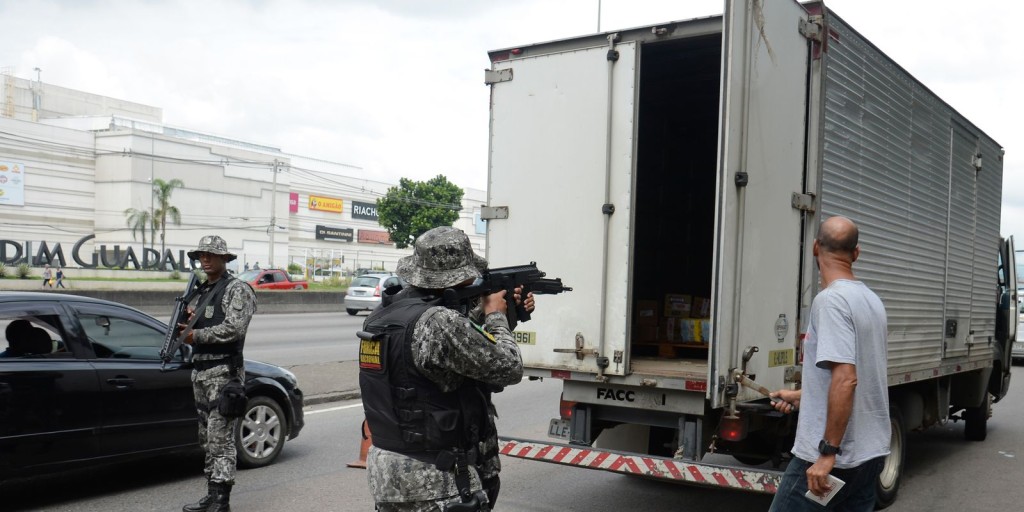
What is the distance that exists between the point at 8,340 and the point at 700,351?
5214mm

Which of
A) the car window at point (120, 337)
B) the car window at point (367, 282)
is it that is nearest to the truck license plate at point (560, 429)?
the car window at point (120, 337)

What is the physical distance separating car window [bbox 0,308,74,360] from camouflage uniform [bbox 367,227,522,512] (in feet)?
12.1

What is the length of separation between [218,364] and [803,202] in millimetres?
3953

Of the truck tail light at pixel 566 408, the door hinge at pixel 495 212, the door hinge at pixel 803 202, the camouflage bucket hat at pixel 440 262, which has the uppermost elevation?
the door hinge at pixel 803 202

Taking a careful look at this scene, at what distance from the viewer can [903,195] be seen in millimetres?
6777

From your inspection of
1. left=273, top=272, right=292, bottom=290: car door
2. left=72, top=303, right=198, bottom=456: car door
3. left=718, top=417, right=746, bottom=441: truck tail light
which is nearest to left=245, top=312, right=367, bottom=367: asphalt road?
left=273, top=272, right=292, bottom=290: car door

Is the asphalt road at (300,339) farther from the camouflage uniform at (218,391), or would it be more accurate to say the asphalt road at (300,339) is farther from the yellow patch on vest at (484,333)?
the yellow patch on vest at (484,333)

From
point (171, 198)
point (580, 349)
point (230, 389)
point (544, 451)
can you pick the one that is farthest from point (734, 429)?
point (171, 198)

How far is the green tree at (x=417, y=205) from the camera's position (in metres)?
65.2

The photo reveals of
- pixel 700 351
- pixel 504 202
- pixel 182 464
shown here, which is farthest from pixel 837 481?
pixel 182 464

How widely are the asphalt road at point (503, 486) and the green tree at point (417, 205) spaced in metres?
56.1

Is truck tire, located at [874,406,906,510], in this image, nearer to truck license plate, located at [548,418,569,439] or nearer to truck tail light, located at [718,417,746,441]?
truck tail light, located at [718,417,746,441]

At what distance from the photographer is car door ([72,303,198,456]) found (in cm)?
611

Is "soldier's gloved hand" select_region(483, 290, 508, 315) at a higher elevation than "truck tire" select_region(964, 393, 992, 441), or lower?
higher
